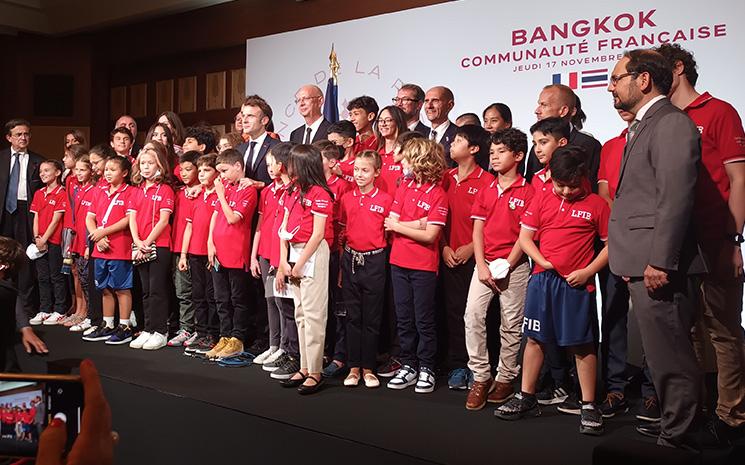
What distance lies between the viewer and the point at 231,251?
4551 millimetres

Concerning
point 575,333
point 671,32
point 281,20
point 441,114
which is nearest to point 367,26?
point 281,20

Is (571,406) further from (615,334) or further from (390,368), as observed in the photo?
(390,368)

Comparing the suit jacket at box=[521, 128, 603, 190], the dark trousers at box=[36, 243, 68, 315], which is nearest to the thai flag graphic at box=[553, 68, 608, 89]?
the suit jacket at box=[521, 128, 603, 190]

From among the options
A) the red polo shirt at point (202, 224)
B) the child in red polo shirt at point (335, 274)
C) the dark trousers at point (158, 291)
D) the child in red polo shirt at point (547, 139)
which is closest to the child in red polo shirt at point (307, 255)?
the child in red polo shirt at point (335, 274)

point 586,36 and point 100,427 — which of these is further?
point 586,36

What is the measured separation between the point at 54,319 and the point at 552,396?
426 centimetres

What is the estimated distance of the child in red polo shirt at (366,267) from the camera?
397cm

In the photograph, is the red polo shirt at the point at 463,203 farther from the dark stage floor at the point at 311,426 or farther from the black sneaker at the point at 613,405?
the black sneaker at the point at 613,405

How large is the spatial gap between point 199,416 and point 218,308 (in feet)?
4.48

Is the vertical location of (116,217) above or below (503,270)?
above

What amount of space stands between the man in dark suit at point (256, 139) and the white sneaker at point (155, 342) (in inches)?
50.3

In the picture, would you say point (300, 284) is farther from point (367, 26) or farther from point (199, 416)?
point (367, 26)

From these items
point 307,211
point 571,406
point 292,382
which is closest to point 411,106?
point 307,211

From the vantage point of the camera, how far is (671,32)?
187 inches
